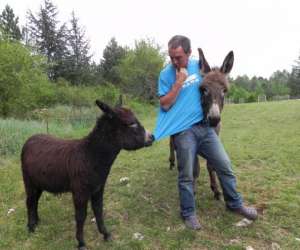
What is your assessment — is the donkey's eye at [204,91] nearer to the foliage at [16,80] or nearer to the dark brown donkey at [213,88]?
the dark brown donkey at [213,88]

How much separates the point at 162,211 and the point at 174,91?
194 cm

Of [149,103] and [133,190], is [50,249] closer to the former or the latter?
[133,190]

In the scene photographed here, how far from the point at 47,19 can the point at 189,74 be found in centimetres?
4308

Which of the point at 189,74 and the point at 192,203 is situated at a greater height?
the point at 189,74

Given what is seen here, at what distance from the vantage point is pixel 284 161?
711 cm

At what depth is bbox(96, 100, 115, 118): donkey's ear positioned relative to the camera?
12.3ft

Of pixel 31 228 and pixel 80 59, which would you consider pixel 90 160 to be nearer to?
pixel 31 228

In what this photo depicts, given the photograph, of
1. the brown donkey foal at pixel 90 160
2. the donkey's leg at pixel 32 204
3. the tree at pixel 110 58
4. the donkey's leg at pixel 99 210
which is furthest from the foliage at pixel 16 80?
the tree at pixel 110 58

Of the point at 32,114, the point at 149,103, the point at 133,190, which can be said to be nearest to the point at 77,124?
the point at 32,114

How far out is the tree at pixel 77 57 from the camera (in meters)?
39.3

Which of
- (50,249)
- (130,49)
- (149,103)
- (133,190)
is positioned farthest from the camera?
(130,49)

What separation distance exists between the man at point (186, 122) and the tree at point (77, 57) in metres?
35.0

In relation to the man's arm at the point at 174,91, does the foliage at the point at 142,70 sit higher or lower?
higher

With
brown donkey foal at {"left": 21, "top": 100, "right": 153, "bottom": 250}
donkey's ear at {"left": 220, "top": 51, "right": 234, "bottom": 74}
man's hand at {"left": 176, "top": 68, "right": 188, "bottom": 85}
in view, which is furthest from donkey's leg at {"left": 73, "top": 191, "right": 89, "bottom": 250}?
donkey's ear at {"left": 220, "top": 51, "right": 234, "bottom": 74}
